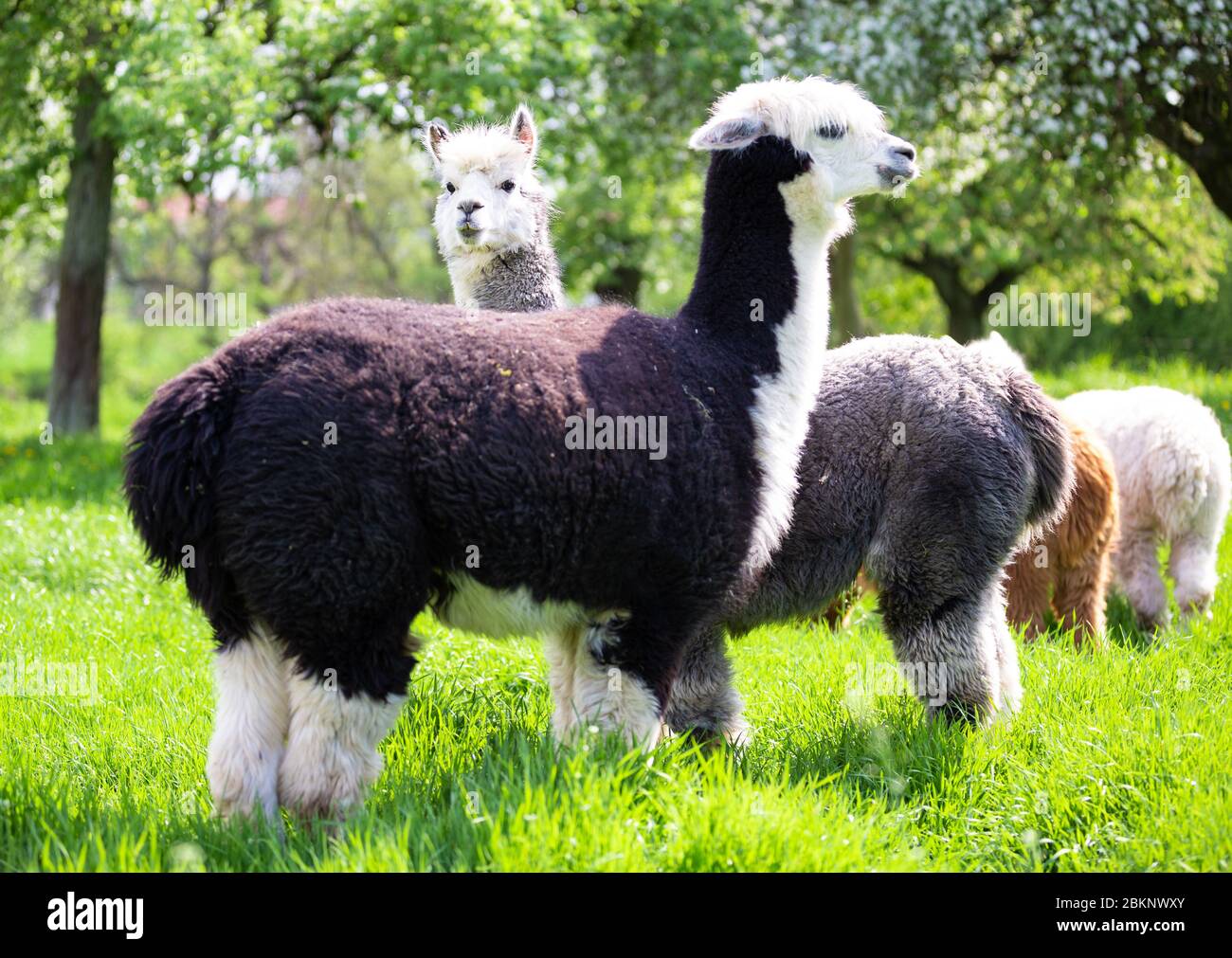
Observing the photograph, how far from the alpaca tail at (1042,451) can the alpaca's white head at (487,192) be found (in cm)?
219

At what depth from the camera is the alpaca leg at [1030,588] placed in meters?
5.69

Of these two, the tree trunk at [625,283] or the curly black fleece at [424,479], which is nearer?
the curly black fleece at [424,479]

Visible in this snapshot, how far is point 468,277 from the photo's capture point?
17.3ft

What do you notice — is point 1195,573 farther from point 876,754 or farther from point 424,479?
point 424,479

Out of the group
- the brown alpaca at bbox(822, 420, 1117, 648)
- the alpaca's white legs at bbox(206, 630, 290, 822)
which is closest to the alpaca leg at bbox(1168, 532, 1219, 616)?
the brown alpaca at bbox(822, 420, 1117, 648)

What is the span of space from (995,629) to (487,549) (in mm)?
2258

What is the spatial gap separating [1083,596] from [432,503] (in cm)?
395

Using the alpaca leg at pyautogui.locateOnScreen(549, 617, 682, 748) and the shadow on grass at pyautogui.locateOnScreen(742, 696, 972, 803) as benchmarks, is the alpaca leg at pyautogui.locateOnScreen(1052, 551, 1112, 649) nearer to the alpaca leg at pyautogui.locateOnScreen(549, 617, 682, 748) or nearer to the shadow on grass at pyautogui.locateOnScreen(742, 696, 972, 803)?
the shadow on grass at pyautogui.locateOnScreen(742, 696, 972, 803)

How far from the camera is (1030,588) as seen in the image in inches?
225

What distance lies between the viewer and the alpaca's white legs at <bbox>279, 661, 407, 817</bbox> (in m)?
2.92

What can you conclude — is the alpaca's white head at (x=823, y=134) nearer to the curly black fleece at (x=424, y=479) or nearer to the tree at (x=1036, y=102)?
the curly black fleece at (x=424, y=479)

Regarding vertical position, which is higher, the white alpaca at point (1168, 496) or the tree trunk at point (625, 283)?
the tree trunk at point (625, 283)

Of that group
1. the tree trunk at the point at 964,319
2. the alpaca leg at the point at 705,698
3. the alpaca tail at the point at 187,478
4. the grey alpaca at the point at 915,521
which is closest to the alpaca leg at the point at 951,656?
the grey alpaca at the point at 915,521

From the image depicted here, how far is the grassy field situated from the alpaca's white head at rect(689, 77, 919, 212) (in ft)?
5.98
